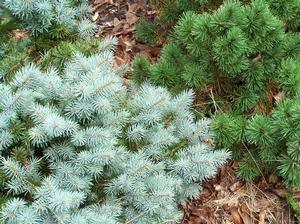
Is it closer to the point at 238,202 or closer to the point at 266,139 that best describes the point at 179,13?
the point at 266,139

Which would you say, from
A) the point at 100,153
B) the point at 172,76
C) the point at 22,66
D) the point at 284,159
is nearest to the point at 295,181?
the point at 284,159

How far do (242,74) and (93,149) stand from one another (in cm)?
111

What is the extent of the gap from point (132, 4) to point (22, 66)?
1611 millimetres

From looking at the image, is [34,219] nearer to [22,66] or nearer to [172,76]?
[22,66]

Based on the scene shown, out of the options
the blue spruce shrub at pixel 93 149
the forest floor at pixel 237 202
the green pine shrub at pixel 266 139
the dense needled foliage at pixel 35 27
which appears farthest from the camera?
the forest floor at pixel 237 202

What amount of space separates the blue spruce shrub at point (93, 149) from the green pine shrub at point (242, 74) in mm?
266

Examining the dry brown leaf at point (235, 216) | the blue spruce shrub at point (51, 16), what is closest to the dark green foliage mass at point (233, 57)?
the blue spruce shrub at point (51, 16)

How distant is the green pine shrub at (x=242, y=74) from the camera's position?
2629 millimetres

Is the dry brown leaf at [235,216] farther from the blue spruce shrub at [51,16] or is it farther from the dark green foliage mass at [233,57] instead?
the blue spruce shrub at [51,16]

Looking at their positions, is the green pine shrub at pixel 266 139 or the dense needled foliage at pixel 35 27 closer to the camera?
the green pine shrub at pixel 266 139

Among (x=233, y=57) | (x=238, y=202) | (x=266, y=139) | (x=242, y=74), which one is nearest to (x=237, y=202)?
(x=238, y=202)

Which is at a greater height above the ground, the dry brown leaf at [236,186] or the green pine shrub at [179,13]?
the green pine shrub at [179,13]

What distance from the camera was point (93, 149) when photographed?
2.31 metres

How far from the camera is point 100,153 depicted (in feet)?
7.38
